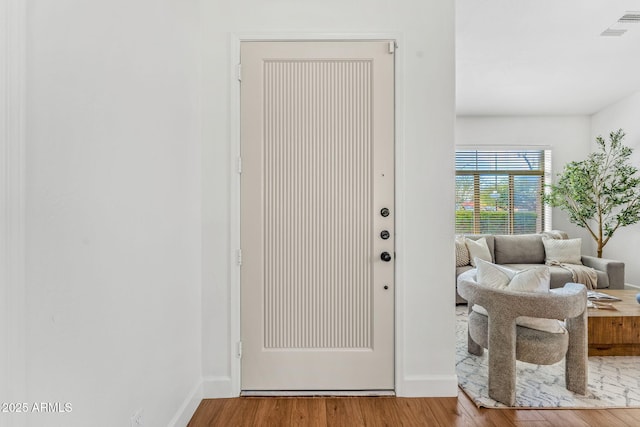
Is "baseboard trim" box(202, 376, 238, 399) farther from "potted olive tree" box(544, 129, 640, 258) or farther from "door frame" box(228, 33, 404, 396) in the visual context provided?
"potted olive tree" box(544, 129, 640, 258)

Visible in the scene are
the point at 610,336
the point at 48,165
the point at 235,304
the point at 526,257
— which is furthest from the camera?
the point at 526,257

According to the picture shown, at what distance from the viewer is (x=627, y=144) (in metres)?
4.75

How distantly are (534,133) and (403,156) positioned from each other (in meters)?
4.48

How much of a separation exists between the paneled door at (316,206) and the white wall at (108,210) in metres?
0.42

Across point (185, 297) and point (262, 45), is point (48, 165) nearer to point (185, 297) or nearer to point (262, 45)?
point (185, 297)

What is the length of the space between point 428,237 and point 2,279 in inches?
77.1

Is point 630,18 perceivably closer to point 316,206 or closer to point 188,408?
point 316,206

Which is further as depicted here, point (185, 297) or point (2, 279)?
point (185, 297)

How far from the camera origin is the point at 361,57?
2.09 meters

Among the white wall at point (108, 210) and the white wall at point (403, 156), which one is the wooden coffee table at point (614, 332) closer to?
the white wall at point (403, 156)

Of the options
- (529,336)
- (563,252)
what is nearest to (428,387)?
(529,336)

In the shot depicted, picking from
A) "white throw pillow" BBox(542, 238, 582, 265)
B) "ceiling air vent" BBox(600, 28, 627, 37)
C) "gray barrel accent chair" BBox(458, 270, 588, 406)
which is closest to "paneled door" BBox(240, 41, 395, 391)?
"gray barrel accent chair" BBox(458, 270, 588, 406)

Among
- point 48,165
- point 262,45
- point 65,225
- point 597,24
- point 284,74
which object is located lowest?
point 65,225

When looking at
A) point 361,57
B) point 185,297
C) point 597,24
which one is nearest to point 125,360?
point 185,297
